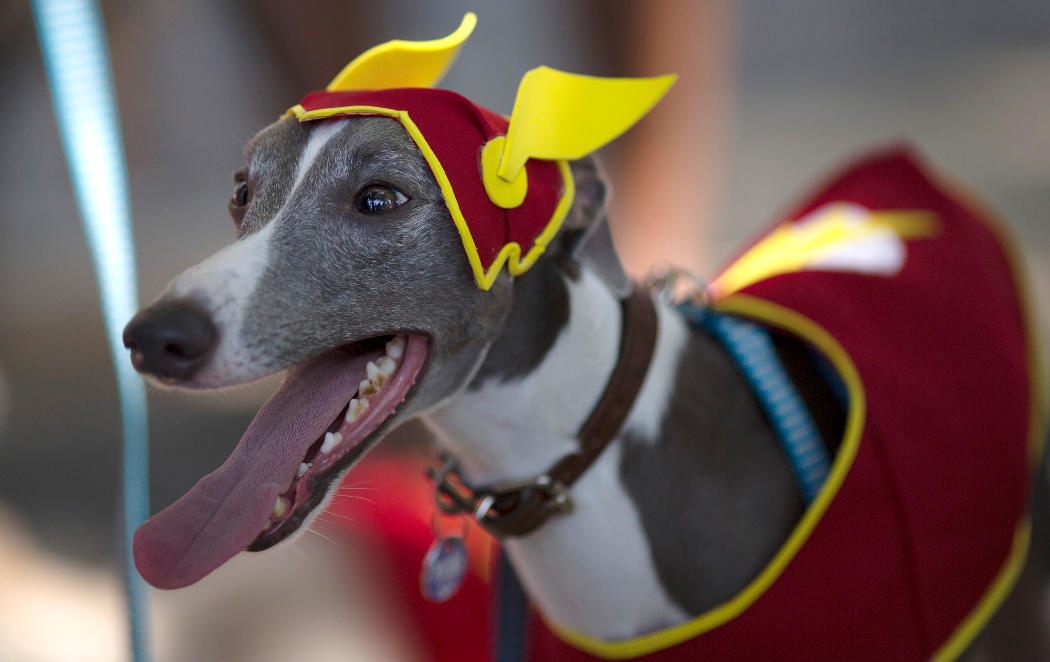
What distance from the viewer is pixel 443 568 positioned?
106cm

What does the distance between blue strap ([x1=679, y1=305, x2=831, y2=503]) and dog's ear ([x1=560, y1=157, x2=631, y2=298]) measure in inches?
7.9

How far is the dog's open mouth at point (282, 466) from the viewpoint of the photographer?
2.49 ft

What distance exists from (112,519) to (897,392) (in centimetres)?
156

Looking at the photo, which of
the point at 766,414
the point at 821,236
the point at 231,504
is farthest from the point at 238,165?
the point at 231,504

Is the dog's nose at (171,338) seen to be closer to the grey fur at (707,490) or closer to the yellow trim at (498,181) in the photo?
the yellow trim at (498,181)

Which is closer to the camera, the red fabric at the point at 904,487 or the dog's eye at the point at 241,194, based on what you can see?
the dog's eye at the point at 241,194

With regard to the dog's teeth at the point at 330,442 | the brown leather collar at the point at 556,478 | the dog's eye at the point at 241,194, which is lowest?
the brown leather collar at the point at 556,478

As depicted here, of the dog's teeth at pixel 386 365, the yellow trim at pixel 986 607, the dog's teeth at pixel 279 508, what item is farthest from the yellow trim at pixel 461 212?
the yellow trim at pixel 986 607

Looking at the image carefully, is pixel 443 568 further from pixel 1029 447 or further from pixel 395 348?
pixel 1029 447

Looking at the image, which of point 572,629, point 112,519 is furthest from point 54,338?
point 572,629

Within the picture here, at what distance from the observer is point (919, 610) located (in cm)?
104

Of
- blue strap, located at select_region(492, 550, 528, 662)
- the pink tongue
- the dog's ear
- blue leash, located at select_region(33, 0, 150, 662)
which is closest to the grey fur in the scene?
the dog's ear

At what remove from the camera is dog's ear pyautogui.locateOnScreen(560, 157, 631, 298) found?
97cm

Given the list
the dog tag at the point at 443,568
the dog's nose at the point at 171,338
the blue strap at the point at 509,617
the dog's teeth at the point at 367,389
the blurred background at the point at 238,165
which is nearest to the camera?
the dog's nose at the point at 171,338
